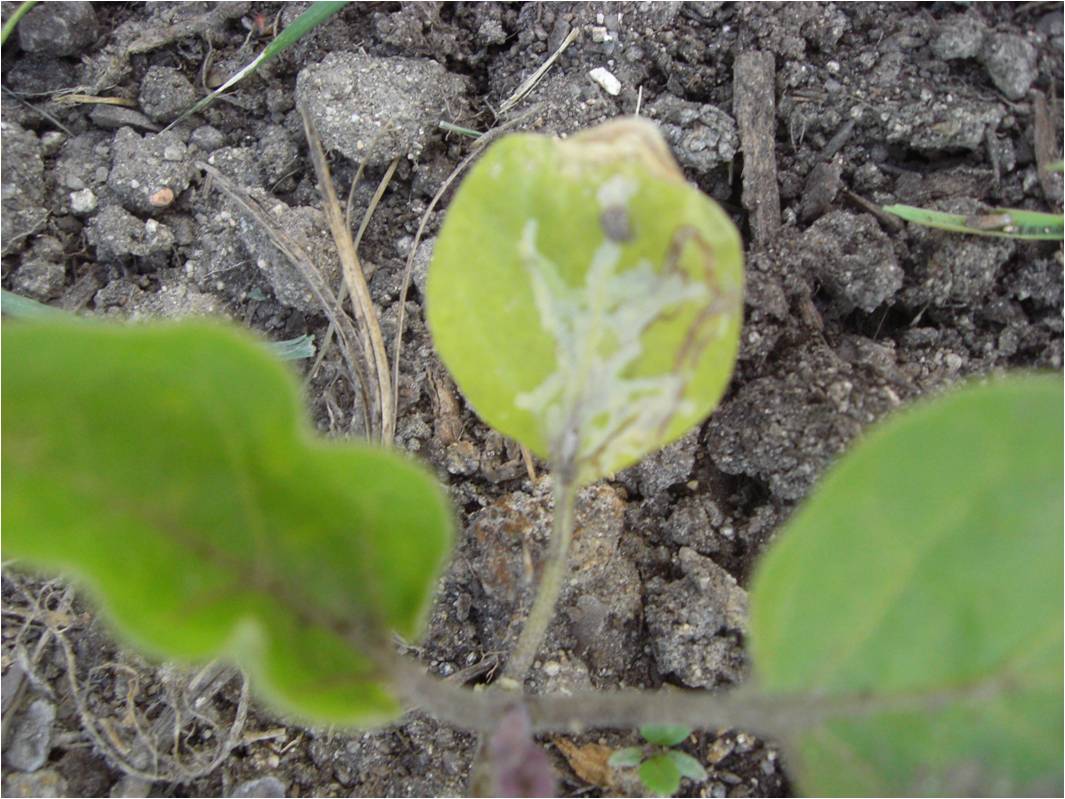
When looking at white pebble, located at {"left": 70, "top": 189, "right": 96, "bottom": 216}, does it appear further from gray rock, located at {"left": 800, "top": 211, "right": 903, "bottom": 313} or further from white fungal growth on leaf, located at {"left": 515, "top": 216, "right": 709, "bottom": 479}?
gray rock, located at {"left": 800, "top": 211, "right": 903, "bottom": 313}

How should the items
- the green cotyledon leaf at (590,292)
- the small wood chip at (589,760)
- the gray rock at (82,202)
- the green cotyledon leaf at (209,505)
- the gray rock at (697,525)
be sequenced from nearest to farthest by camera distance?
the green cotyledon leaf at (209,505), the green cotyledon leaf at (590,292), the small wood chip at (589,760), the gray rock at (697,525), the gray rock at (82,202)

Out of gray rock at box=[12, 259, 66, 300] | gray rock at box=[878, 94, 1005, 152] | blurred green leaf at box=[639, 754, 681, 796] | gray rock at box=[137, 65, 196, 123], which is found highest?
gray rock at box=[878, 94, 1005, 152]

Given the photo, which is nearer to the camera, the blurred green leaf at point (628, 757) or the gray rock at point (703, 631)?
the blurred green leaf at point (628, 757)

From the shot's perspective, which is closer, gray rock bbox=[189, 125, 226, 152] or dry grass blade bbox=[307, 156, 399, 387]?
dry grass blade bbox=[307, 156, 399, 387]

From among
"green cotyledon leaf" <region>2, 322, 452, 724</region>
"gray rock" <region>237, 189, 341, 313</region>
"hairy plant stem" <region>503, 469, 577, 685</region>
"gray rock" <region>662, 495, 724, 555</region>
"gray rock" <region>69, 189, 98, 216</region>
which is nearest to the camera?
"green cotyledon leaf" <region>2, 322, 452, 724</region>

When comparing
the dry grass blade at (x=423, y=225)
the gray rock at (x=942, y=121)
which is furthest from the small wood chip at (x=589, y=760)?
the gray rock at (x=942, y=121)

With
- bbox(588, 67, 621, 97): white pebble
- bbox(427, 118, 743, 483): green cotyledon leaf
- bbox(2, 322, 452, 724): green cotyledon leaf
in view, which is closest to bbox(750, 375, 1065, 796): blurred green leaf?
bbox(427, 118, 743, 483): green cotyledon leaf

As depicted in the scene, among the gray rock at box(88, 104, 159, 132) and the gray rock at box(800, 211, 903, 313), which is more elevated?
the gray rock at box(800, 211, 903, 313)

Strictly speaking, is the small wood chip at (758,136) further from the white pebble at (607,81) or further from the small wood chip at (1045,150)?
the small wood chip at (1045,150)
